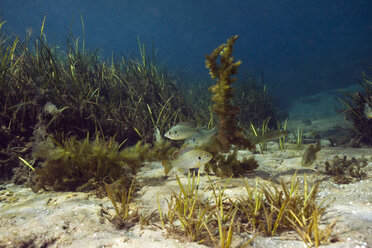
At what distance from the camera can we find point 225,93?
10.3 ft

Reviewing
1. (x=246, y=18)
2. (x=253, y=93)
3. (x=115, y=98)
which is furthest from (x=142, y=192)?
(x=246, y=18)

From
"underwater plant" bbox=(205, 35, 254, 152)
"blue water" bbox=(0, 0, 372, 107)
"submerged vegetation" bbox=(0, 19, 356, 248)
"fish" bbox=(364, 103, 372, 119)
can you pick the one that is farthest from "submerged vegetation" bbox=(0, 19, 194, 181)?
"blue water" bbox=(0, 0, 372, 107)

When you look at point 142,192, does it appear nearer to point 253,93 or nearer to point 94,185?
point 94,185

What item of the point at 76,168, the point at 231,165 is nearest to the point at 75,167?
the point at 76,168

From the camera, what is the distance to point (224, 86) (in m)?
3.06

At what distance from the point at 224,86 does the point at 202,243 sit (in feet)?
6.60

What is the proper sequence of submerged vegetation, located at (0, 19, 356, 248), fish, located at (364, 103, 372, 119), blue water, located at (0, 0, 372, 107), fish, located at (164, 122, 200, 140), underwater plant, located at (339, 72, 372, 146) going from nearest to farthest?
1. submerged vegetation, located at (0, 19, 356, 248)
2. fish, located at (164, 122, 200, 140)
3. fish, located at (364, 103, 372, 119)
4. underwater plant, located at (339, 72, 372, 146)
5. blue water, located at (0, 0, 372, 107)

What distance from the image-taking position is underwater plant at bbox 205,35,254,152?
2926mm

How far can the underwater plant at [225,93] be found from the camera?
2.93 m

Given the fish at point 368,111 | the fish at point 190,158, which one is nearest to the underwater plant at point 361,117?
the fish at point 368,111

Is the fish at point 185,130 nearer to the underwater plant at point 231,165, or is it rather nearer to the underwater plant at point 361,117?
the underwater plant at point 231,165

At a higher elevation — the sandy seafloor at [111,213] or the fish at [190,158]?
the fish at [190,158]

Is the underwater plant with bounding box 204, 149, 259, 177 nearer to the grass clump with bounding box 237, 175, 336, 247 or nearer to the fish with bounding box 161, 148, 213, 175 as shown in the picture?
the fish with bounding box 161, 148, 213, 175

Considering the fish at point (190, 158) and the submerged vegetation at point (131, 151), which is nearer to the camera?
the submerged vegetation at point (131, 151)
